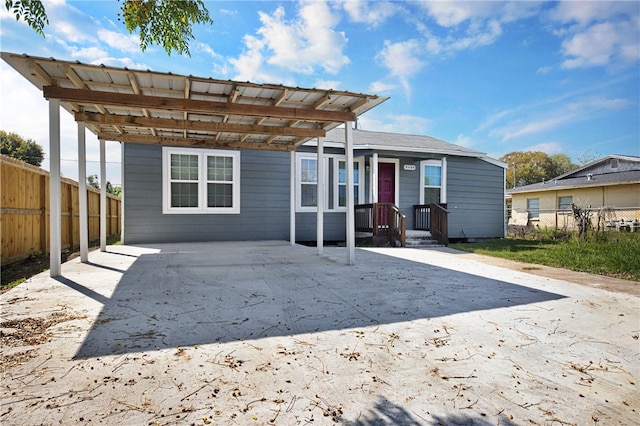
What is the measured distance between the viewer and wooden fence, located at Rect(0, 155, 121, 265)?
18.6ft

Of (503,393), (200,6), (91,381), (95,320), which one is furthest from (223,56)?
(503,393)

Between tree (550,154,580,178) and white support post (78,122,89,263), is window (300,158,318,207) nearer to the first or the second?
white support post (78,122,89,263)

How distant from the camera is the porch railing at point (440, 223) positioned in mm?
10344

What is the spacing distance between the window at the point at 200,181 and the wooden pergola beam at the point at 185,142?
4.03 ft

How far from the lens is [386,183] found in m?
11.7

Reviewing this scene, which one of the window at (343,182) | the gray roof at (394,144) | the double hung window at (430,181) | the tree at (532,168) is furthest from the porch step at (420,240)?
the tree at (532,168)

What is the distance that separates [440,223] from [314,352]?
8.85 m

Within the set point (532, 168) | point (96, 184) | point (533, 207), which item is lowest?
point (533, 207)

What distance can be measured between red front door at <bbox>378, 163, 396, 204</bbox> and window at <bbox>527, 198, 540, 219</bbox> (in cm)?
1534

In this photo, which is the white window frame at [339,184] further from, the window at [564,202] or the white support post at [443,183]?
the window at [564,202]

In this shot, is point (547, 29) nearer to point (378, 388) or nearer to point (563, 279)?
point (563, 279)

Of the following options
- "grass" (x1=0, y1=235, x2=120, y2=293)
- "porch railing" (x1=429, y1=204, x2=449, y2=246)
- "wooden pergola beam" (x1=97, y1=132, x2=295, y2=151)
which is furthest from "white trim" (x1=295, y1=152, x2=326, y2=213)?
"grass" (x1=0, y1=235, x2=120, y2=293)

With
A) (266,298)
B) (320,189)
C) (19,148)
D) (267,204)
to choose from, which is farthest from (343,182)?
(19,148)

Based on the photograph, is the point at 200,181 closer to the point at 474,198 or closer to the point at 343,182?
the point at 343,182
